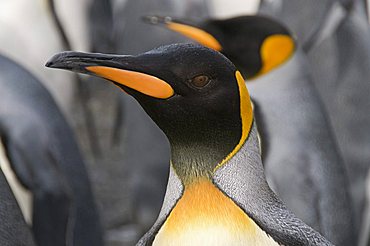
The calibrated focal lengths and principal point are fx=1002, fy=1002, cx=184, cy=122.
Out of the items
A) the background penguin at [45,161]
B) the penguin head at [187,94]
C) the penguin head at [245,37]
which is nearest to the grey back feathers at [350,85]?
the penguin head at [245,37]

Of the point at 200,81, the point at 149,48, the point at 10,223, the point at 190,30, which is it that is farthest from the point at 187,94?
the point at 149,48

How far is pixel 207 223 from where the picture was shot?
152 centimetres

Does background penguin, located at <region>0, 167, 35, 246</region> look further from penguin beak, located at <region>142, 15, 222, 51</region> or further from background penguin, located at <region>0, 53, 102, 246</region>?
penguin beak, located at <region>142, 15, 222, 51</region>

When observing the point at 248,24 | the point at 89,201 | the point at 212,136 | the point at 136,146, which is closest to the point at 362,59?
the point at 136,146

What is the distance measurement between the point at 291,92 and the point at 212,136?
1.05 metres

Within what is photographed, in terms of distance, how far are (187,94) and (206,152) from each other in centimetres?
11

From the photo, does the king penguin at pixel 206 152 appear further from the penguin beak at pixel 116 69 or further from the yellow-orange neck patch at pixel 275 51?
the yellow-orange neck patch at pixel 275 51

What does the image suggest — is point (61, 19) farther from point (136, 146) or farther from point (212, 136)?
point (212, 136)

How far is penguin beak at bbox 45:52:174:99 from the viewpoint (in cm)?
139

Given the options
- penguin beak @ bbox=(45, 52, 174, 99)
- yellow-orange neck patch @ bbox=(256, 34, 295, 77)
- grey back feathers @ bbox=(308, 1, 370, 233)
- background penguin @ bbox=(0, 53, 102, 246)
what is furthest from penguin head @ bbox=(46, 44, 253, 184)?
grey back feathers @ bbox=(308, 1, 370, 233)

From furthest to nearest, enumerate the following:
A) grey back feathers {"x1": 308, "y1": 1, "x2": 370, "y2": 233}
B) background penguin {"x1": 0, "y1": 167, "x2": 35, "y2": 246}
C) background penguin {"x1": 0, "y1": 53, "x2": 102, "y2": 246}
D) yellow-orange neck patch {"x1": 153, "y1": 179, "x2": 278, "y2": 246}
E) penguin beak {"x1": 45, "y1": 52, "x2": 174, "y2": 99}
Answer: grey back feathers {"x1": 308, "y1": 1, "x2": 370, "y2": 233} → background penguin {"x1": 0, "y1": 53, "x2": 102, "y2": 246} → background penguin {"x1": 0, "y1": 167, "x2": 35, "y2": 246} → yellow-orange neck patch {"x1": 153, "y1": 179, "x2": 278, "y2": 246} → penguin beak {"x1": 45, "y1": 52, "x2": 174, "y2": 99}

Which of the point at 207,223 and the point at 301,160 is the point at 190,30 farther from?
the point at 207,223

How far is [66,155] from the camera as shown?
2.43 metres

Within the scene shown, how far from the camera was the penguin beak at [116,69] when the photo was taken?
1.39 meters
